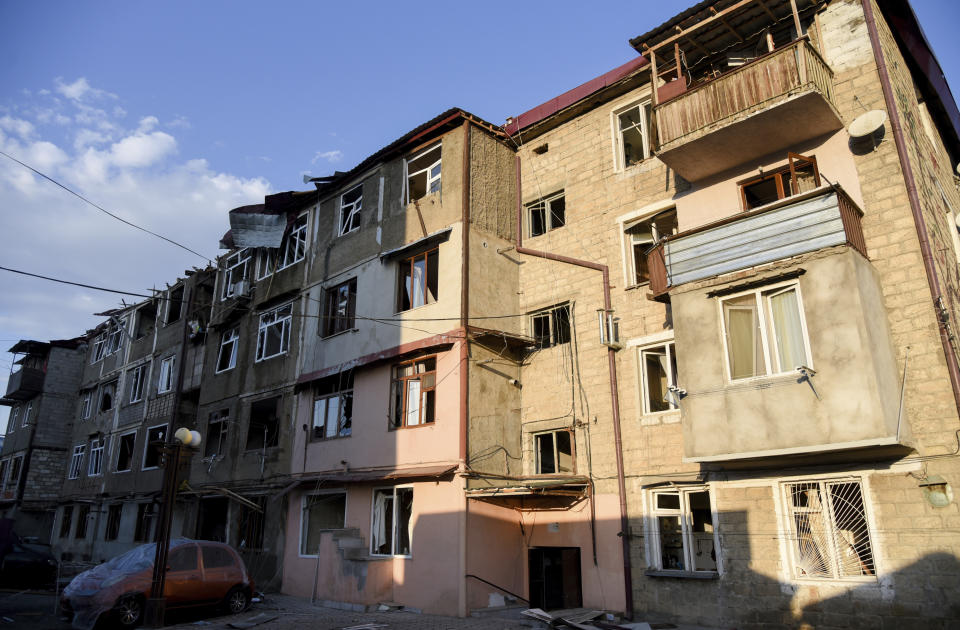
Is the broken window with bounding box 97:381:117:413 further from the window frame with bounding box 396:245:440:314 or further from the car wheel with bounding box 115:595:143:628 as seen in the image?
the car wheel with bounding box 115:595:143:628

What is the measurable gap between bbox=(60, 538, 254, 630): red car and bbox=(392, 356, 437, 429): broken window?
16.5 feet

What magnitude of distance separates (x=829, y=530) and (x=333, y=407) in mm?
12911

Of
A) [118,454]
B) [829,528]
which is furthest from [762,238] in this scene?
[118,454]

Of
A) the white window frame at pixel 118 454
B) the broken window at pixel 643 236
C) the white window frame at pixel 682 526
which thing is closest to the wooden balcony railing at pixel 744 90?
the broken window at pixel 643 236

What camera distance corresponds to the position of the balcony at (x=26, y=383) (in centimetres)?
3828

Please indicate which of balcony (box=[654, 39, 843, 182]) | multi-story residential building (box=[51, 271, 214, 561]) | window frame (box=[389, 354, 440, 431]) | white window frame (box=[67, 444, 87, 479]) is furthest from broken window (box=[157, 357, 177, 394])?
balcony (box=[654, 39, 843, 182])

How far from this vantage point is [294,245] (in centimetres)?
2319

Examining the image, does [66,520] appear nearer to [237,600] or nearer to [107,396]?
[107,396]

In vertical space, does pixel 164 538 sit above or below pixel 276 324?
below

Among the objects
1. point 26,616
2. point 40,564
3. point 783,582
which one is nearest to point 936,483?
point 783,582

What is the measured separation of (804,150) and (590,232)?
5.25 m

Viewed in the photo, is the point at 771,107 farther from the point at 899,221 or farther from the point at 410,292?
the point at 410,292

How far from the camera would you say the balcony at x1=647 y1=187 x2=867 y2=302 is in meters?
11.1

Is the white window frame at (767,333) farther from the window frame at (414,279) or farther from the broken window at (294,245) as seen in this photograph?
the broken window at (294,245)
